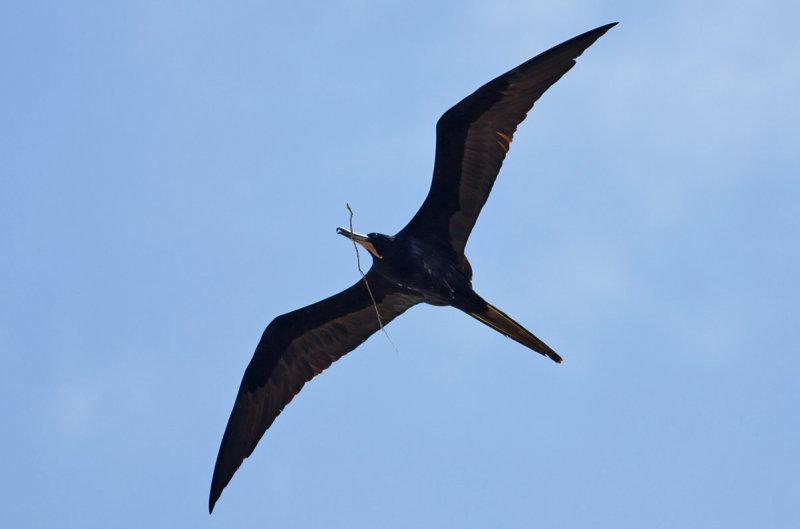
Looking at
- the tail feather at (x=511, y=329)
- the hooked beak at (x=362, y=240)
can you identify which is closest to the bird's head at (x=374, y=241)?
the hooked beak at (x=362, y=240)

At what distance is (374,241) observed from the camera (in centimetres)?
1012

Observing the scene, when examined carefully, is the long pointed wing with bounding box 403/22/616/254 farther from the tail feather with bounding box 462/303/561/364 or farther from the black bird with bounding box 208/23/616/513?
the tail feather with bounding box 462/303/561/364

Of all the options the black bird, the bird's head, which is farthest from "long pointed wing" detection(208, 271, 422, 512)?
the bird's head

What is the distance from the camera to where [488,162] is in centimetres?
975

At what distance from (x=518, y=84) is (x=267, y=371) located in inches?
170

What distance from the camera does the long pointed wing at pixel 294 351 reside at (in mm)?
10828

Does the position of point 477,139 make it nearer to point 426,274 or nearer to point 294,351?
point 426,274

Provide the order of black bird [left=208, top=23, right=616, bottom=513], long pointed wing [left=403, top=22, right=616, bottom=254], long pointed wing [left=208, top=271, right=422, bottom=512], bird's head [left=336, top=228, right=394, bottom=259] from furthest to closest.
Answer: long pointed wing [left=208, top=271, right=422, bottom=512], bird's head [left=336, top=228, right=394, bottom=259], black bird [left=208, top=23, right=616, bottom=513], long pointed wing [left=403, top=22, right=616, bottom=254]

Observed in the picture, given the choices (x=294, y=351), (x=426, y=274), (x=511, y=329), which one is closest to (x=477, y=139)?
(x=426, y=274)

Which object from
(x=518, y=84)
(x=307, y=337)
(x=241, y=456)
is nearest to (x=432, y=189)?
(x=518, y=84)

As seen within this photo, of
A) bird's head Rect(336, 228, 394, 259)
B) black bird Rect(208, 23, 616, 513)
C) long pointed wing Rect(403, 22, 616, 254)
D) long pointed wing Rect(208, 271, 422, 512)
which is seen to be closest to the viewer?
long pointed wing Rect(403, 22, 616, 254)

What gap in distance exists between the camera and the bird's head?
33.2 ft

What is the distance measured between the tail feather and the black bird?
0.01 metres

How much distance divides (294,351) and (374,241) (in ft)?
5.76
